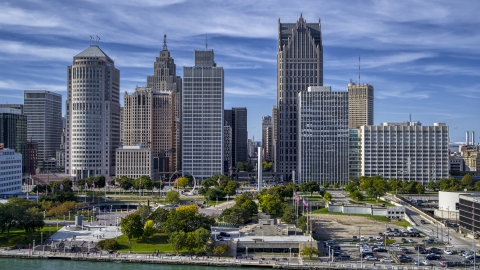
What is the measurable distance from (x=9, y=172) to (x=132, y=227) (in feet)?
227

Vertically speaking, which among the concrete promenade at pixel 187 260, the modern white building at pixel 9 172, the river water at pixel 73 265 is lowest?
the river water at pixel 73 265

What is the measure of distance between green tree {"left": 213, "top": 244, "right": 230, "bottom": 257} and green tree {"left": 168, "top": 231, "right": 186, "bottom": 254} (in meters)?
5.30

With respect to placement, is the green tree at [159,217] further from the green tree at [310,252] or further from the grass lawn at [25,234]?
the green tree at [310,252]

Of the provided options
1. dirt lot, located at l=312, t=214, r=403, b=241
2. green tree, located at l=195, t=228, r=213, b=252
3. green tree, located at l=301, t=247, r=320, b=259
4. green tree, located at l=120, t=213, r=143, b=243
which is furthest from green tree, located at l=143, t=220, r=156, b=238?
dirt lot, located at l=312, t=214, r=403, b=241

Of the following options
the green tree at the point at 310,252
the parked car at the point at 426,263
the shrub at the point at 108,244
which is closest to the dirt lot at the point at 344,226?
the green tree at the point at 310,252

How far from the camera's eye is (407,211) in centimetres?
12500

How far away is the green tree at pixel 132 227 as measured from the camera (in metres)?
87.5

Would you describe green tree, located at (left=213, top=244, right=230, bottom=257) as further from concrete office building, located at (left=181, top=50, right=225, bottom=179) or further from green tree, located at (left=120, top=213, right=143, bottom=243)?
concrete office building, located at (left=181, top=50, right=225, bottom=179)

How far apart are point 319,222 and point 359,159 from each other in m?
80.3

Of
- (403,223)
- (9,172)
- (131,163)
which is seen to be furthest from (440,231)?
(131,163)

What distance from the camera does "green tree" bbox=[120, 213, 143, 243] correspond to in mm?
87500

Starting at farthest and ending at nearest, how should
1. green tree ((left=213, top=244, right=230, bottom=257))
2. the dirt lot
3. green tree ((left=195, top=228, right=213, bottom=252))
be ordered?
the dirt lot → green tree ((left=195, top=228, right=213, bottom=252)) → green tree ((left=213, top=244, right=230, bottom=257))

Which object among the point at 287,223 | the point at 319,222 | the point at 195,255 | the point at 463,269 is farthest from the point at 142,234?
the point at 463,269

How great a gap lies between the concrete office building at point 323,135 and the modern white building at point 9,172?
93923 millimetres
